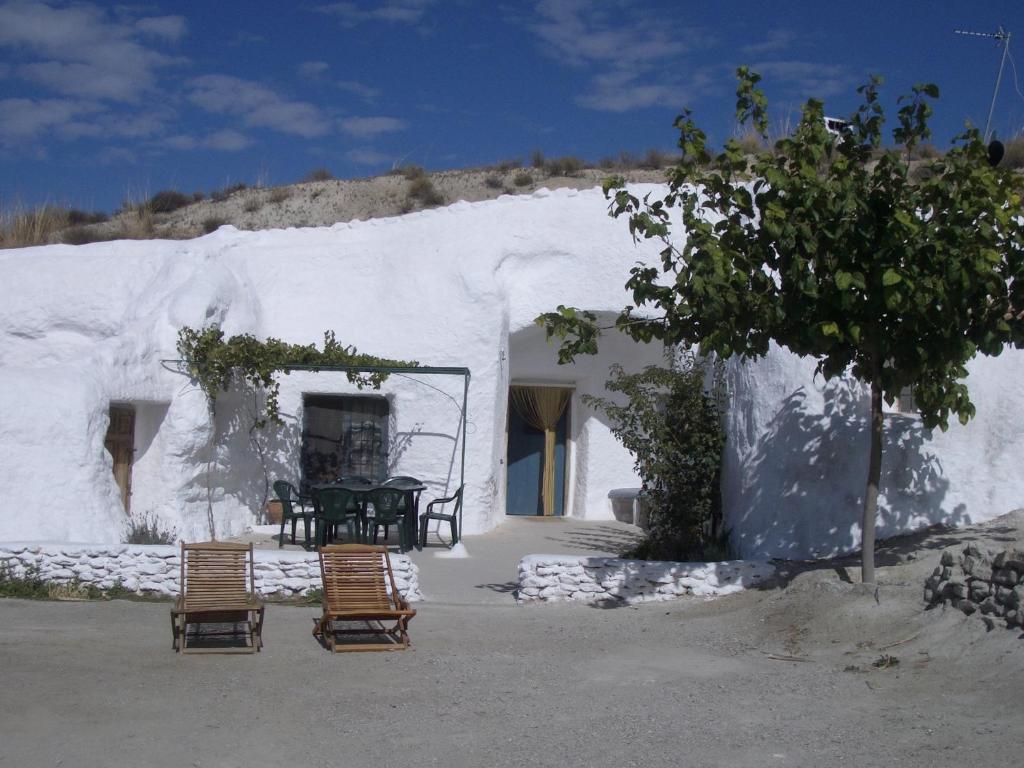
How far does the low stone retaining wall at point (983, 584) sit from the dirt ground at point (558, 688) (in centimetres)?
15

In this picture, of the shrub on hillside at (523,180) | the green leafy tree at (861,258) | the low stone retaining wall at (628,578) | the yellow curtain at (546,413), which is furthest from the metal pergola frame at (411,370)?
the shrub on hillside at (523,180)

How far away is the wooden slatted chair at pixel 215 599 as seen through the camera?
772 cm

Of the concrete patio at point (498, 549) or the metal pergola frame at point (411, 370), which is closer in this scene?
the concrete patio at point (498, 549)

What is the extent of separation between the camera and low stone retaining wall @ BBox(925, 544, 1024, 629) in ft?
22.7

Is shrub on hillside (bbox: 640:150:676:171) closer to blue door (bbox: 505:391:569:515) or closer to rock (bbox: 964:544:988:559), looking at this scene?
blue door (bbox: 505:391:569:515)

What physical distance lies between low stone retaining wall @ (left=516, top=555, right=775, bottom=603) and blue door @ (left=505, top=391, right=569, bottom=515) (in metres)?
7.09

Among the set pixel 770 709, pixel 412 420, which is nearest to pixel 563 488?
pixel 412 420

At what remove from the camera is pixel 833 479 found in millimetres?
10094

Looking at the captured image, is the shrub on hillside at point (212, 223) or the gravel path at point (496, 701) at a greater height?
the shrub on hillside at point (212, 223)

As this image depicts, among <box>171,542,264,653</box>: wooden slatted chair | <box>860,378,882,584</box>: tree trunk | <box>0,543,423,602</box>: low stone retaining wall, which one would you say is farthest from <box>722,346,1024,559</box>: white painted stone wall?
<box>171,542,264,653</box>: wooden slatted chair

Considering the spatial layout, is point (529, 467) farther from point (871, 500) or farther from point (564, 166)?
point (564, 166)

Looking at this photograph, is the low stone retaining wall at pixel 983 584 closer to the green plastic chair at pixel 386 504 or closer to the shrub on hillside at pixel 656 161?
the green plastic chair at pixel 386 504

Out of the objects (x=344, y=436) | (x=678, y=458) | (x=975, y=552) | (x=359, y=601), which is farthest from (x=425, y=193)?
(x=975, y=552)

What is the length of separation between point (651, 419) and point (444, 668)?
4315mm
